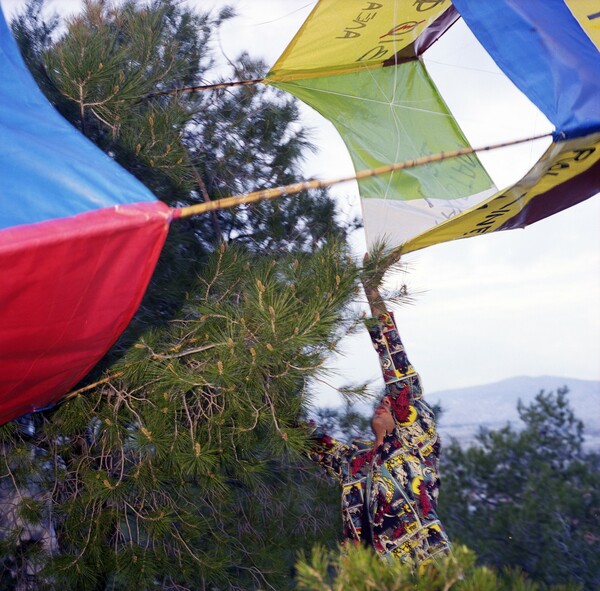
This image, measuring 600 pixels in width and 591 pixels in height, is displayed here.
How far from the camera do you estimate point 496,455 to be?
493 cm

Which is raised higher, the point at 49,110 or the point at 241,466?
the point at 49,110

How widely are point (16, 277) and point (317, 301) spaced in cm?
77

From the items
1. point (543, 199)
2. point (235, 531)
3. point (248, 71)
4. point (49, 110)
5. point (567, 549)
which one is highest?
point (248, 71)

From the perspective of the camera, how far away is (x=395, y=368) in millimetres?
2500

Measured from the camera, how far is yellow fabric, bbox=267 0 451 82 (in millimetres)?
3043

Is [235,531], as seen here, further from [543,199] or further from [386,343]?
[543,199]

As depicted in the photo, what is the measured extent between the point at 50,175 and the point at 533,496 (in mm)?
3775

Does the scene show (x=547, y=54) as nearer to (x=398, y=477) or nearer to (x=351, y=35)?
(x=351, y=35)

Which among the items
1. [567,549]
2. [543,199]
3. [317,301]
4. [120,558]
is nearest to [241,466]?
[120,558]

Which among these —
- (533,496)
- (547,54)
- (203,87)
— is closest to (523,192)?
(547,54)

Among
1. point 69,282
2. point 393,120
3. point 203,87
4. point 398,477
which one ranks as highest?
point 203,87

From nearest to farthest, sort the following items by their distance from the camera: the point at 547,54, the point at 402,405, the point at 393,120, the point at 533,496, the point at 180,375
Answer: the point at 180,375, the point at 547,54, the point at 402,405, the point at 393,120, the point at 533,496

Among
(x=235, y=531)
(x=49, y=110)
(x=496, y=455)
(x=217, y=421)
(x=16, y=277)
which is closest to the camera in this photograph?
(x=16, y=277)

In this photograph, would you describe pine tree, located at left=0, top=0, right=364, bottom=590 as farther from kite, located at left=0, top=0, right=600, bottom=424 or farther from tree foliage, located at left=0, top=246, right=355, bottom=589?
kite, located at left=0, top=0, right=600, bottom=424
